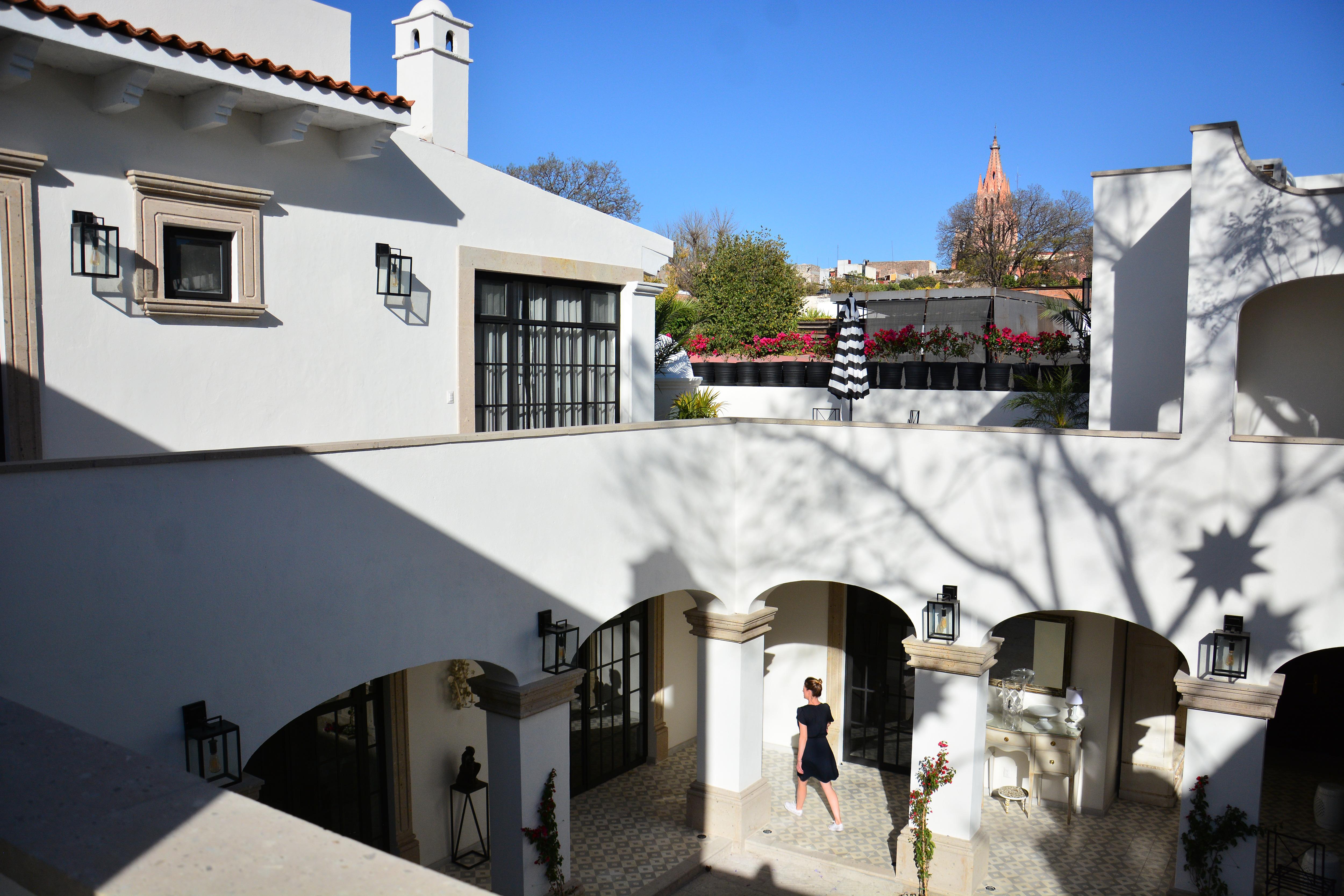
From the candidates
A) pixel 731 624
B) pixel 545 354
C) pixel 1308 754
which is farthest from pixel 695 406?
pixel 1308 754

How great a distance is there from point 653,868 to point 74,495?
7738 mm

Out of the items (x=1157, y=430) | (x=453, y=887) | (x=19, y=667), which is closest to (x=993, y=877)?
(x=1157, y=430)

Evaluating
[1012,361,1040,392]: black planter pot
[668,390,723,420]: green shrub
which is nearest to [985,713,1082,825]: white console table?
[1012,361,1040,392]: black planter pot

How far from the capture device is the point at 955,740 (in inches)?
415

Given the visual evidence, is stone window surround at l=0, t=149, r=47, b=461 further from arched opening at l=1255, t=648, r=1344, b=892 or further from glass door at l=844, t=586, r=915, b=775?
arched opening at l=1255, t=648, r=1344, b=892

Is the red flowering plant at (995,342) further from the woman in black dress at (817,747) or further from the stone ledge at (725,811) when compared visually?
the stone ledge at (725,811)

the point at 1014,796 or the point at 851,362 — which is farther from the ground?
the point at 851,362

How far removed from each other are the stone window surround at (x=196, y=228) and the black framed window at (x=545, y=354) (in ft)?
8.95

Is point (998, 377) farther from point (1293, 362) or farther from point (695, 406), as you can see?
point (695, 406)

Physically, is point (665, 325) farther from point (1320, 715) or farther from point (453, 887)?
point (453, 887)

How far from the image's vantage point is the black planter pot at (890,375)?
1466cm

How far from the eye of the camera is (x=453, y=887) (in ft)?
5.32

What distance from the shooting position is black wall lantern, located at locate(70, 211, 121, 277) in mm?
7332

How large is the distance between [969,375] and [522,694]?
836 cm
